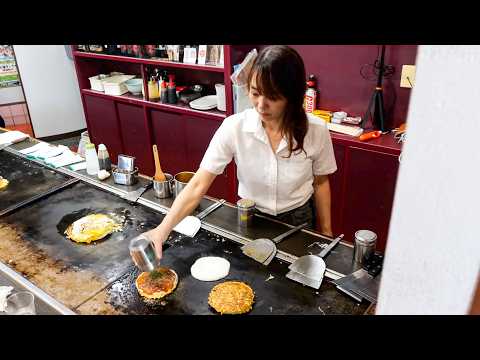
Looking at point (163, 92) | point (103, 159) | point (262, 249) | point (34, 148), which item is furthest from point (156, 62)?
point (262, 249)

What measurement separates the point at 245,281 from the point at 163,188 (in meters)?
0.85

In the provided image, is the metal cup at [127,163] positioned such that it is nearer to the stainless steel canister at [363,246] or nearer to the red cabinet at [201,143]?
the stainless steel canister at [363,246]

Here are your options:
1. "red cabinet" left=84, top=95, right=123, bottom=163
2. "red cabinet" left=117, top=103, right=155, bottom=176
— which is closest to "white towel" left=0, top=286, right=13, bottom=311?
"red cabinet" left=117, top=103, right=155, bottom=176

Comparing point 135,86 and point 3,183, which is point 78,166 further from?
point 135,86

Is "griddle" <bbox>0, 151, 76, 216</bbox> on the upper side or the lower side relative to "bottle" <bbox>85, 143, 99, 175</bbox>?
lower

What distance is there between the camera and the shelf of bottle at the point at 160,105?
388 cm

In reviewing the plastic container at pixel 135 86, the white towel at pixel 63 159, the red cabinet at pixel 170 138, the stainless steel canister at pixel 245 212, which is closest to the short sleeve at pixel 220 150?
the stainless steel canister at pixel 245 212

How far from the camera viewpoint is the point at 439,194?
0.47 m

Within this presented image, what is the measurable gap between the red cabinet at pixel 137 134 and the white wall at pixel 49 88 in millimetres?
1807

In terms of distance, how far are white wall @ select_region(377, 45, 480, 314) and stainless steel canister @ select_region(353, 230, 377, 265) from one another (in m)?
1.10

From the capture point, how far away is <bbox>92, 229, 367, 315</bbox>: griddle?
57.9 inches

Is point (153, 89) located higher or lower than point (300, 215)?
higher

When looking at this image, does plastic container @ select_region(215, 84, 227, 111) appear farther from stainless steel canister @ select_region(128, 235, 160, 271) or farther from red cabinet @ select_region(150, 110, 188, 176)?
stainless steel canister @ select_region(128, 235, 160, 271)
